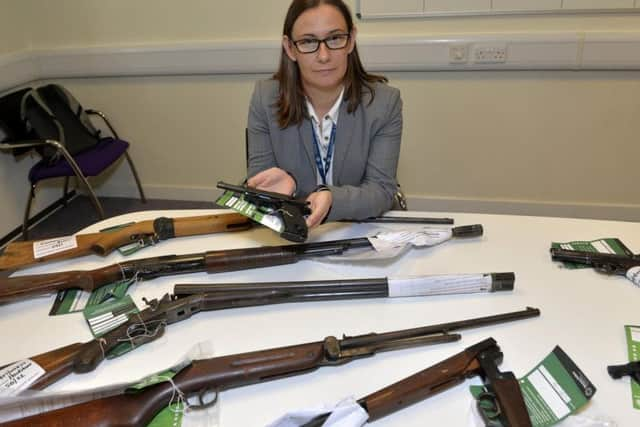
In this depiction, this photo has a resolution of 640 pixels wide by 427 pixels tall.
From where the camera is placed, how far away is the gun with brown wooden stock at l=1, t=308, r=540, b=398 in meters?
0.88

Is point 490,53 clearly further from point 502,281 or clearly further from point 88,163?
point 88,163

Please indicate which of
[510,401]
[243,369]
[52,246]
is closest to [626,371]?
[510,401]

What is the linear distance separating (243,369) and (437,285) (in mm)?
434

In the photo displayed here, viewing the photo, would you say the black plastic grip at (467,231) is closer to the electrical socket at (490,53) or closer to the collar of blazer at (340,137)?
the collar of blazer at (340,137)

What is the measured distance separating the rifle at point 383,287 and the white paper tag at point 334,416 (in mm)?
287

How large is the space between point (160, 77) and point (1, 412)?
2392mm

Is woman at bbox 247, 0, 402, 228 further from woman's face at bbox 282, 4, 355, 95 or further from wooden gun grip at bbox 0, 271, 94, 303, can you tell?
wooden gun grip at bbox 0, 271, 94, 303

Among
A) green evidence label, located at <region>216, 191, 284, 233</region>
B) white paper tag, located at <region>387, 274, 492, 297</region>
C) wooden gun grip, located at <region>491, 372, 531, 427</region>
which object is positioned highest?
green evidence label, located at <region>216, 191, 284, 233</region>

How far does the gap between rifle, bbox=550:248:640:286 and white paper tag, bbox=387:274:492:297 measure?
0.69ft

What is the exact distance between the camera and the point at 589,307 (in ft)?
3.27

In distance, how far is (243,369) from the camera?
850 mm

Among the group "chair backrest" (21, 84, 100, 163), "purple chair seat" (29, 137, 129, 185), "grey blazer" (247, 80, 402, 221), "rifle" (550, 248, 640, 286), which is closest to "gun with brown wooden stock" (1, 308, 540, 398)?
"rifle" (550, 248, 640, 286)

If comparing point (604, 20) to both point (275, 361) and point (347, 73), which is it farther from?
point (275, 361)

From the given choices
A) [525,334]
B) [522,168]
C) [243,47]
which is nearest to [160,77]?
[243,47]
